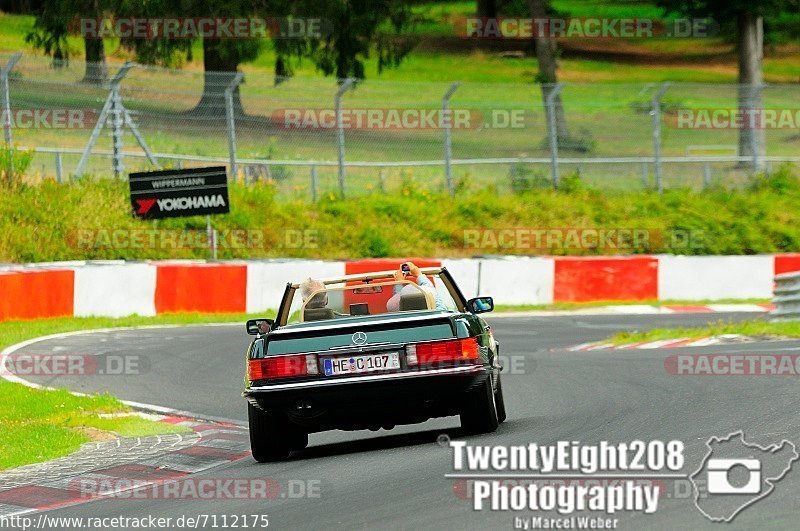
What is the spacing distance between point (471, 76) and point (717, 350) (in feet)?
161

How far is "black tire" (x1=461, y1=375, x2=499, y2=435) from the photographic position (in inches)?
382

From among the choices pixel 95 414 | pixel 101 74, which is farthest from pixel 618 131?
pixel 95 414

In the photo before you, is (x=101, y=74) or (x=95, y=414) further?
(x=101, y=74)

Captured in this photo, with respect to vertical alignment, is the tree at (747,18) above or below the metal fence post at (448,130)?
above

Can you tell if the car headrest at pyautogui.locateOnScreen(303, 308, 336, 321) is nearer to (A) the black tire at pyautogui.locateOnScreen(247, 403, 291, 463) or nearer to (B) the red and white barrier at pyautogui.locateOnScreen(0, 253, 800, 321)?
(A) the black tire at pyautogui.locateOnScreen(247, 403, 291, 463)

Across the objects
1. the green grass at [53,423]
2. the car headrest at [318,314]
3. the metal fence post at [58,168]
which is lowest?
the green grass at [53,423]

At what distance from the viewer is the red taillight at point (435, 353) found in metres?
9.50

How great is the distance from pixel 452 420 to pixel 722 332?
6.31 meters

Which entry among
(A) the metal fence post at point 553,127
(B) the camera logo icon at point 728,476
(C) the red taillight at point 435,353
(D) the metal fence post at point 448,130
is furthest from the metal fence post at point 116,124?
(B) the camera logo icon at point 728,476

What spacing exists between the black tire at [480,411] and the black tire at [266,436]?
1.14 meters

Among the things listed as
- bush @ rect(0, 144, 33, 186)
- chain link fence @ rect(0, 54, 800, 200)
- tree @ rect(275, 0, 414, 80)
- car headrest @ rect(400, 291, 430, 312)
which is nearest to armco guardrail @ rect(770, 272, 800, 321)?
chain link fence @ rect(0, 54, 800, 200)

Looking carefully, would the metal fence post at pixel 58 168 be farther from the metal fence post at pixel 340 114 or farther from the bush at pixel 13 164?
the metal fence post at pixel 340 114

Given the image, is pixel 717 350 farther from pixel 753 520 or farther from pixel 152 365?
pixel 753 520

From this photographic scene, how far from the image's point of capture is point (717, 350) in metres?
15.5
